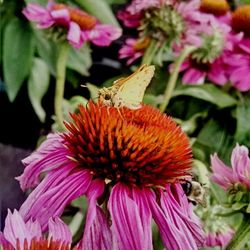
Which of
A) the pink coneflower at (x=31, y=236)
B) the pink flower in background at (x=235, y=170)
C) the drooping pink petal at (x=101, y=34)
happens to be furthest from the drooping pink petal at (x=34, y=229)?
the drooping pink petal at (x=101, y=34)

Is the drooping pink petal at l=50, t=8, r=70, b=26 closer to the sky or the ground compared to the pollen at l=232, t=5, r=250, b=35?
closer to the sky

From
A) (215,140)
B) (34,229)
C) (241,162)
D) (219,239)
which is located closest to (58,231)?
(34,229)

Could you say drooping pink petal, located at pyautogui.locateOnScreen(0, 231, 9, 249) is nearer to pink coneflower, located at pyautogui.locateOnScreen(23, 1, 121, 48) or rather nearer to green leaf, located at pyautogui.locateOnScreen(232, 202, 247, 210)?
green leaf, located at pyautogui.locateOnScreen(232, 202, 247, 210)

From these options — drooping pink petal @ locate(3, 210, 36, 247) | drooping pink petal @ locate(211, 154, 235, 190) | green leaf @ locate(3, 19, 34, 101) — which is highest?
drooping pink petal @ locate(3, 210, 36, 247)

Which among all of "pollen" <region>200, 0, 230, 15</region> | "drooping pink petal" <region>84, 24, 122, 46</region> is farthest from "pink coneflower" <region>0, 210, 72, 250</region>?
"pollen" <region>200, 0, 230, 15</region>

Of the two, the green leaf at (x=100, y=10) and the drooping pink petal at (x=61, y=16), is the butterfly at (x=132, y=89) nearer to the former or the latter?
the drooping pink petal at (x=61, y=16)

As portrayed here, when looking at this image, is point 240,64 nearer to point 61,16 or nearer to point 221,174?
point 61,16
